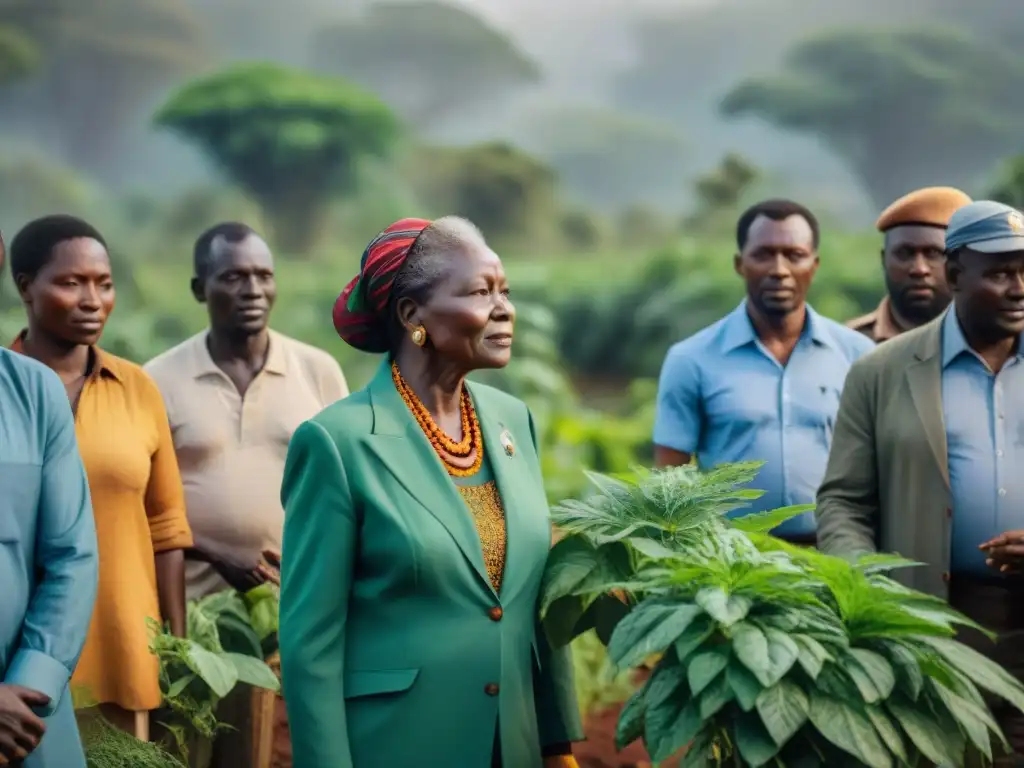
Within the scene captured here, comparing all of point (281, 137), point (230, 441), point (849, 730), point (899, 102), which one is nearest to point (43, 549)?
point (849, 730)

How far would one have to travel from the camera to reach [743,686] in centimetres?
351

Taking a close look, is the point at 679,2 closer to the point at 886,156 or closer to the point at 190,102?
the point at 886,156

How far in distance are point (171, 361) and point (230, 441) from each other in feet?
1.48

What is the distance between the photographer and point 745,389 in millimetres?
6793

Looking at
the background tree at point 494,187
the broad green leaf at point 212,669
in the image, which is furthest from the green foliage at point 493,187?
the broad green leaf at point 212,669

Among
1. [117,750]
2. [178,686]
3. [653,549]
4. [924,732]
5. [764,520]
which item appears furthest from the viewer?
[178,686]

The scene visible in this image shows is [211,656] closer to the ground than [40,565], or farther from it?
closer to the ground

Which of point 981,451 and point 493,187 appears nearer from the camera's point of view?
point 981,451

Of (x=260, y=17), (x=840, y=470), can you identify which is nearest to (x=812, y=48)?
(x=260, y=17)

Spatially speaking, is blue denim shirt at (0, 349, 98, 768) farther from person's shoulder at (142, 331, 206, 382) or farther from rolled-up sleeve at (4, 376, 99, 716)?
person's shoulder at (142, 331, 206, 382)

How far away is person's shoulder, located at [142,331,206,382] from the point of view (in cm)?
666

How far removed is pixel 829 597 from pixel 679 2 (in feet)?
59.8

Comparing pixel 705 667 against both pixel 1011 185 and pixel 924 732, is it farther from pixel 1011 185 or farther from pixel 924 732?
pixel 1011 185

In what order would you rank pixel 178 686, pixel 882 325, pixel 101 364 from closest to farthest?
1. pixel 101 364
2. pixel 178 686
3. pixel 882 325
